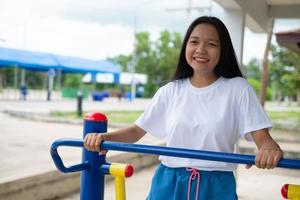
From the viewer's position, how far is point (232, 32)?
4.70 m

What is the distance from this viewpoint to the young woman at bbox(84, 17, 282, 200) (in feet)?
5.26

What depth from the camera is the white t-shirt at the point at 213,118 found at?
159 centimetres

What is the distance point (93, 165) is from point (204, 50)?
61cm

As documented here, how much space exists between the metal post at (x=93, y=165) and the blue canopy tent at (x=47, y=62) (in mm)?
18924

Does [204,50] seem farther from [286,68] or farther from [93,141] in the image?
[286,68]

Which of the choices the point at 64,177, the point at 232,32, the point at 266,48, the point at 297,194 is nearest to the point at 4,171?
the point at 64,177

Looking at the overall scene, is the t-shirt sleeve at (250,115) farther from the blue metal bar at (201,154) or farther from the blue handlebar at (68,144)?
the blue handlebar at (68,144)

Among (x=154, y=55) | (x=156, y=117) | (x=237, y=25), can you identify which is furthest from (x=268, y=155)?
(x=154, y=55)

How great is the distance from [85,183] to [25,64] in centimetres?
1995

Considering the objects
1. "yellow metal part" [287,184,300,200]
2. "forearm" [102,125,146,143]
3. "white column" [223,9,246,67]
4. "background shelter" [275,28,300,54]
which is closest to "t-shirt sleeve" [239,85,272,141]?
"yellow metal part" [287,184,300,200]

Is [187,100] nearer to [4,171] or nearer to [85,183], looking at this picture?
[85,183]

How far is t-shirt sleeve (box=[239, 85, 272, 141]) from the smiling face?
17 cm

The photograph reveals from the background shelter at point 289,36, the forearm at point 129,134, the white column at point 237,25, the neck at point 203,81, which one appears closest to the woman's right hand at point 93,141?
the forearm at point 129,134

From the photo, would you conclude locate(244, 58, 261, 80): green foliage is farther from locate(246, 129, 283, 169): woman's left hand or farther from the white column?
locate(246, 129, 283, 169): woman's left hand
